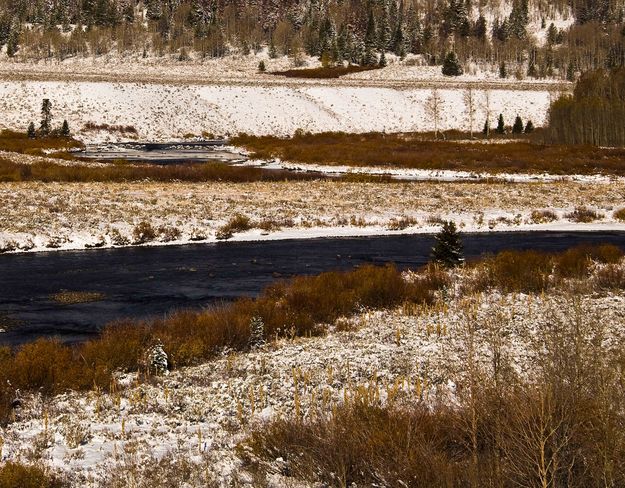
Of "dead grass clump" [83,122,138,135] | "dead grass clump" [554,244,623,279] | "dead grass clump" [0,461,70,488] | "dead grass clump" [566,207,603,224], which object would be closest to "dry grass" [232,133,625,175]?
"dead grass clump" [566,207,603,224]

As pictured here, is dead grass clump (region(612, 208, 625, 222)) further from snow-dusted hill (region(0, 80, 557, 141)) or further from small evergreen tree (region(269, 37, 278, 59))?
small evergreen tree (region(269, 37, 278, 59))

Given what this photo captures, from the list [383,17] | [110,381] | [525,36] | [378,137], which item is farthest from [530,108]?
[110,381]

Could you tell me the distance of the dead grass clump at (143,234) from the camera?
24.1 meters

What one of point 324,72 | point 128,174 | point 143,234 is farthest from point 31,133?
point 324,72

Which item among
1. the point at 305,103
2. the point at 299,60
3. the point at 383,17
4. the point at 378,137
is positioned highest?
the point at 383,17

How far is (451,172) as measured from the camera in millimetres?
47406

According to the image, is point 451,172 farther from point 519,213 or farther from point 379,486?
point 379,486

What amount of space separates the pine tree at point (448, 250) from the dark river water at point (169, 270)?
1.66m

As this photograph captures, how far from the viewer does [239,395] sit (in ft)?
29.5

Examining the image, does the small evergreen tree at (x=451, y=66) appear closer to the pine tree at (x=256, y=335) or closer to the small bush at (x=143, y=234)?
the small bush at (x=143, y=234)

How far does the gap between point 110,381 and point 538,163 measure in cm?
4501

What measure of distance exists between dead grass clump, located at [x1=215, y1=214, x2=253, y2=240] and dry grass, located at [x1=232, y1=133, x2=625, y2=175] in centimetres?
2473

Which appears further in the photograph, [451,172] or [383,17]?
[383,17]

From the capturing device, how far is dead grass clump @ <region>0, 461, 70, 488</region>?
6117 mm
